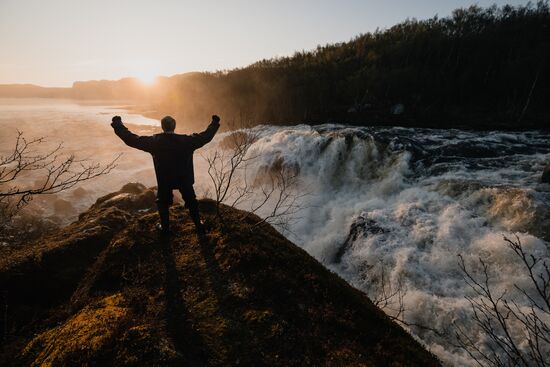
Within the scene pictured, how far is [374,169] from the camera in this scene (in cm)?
1641

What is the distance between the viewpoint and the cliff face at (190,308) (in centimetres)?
334

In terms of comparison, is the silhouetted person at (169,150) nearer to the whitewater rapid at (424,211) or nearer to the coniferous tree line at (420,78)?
the whitewater rapid at (424,211)

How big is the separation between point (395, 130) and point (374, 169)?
826 cm

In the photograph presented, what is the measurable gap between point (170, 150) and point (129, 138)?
626 mm

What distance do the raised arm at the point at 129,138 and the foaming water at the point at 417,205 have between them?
283 inches

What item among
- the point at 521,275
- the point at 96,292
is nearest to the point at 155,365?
the point at 96,292

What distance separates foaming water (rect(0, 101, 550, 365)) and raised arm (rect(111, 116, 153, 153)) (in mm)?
7195

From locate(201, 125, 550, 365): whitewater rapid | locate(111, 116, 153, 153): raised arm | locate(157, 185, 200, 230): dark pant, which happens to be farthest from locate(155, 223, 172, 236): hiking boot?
locate(201, 125, 550, 365): whitewater rapid

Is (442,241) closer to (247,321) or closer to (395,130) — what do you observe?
(247,321)

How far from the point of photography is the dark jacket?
4.84 meters

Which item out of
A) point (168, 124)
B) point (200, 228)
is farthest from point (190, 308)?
point (168, 124)

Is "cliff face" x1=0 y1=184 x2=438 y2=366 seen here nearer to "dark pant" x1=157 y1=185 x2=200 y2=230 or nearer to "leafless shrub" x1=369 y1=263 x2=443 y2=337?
"dark pant" x1=157 y1=185 x2=200 y2=230

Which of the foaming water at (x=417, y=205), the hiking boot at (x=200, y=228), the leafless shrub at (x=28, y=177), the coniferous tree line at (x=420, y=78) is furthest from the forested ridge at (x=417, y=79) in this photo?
the hiking boot at (x=200, y=228)

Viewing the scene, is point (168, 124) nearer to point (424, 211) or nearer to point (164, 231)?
point (164, 231)
